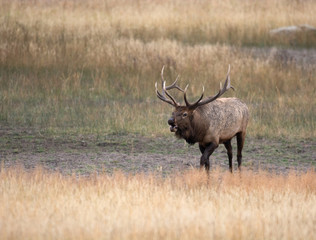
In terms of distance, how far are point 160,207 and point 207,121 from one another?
2.89m

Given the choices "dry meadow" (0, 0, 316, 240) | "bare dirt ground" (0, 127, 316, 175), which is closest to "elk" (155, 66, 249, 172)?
"dry meadow" (0, 0, 316, 240)

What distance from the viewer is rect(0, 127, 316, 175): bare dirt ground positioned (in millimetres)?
12766

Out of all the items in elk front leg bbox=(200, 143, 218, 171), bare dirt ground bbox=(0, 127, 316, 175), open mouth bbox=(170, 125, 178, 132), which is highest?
open mouth bbox=(170, 125, 178, 132)

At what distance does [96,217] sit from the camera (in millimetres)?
8297

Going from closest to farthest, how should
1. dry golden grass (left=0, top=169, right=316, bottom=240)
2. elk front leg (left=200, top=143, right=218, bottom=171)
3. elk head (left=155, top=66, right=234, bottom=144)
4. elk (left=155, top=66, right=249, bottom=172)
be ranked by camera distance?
1. dry golden grass (left=0, top=169, right=316, bottom=240)
2. elk head (left=155, top=66, right=234, bottom=144)
3. elk (left=155, top=66, right=249, bottom=172)
4. elk front leg (left=200, top=143, right=218, bottom=171)

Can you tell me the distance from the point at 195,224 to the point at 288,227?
40.9 inches

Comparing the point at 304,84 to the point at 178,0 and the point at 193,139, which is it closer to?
the point at 193,139

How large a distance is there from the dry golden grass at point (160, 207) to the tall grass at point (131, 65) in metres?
5.38

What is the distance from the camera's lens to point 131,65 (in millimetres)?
21250

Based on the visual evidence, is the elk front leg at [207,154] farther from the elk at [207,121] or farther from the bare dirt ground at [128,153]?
the bare dirt ground at [128,153]

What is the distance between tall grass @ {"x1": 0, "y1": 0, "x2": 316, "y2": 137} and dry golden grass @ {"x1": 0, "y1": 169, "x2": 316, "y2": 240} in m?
5.38

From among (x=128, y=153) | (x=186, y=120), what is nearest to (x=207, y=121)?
(x=186, y=120)

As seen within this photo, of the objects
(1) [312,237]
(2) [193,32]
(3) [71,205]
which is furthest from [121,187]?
(2) [193,32]

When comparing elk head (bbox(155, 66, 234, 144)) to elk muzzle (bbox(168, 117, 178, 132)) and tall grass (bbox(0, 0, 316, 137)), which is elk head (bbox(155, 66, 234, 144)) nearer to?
elk muzzle (bbox(168, 117, 178, 132))
